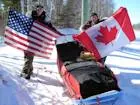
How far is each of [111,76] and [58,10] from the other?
3520 centimetres

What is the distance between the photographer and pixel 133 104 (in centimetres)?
662

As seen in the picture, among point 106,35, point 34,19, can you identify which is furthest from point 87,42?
point 34,19

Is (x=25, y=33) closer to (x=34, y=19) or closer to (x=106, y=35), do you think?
(x=34, y=19)

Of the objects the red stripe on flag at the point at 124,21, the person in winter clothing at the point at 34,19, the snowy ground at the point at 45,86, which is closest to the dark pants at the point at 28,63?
the person in winter clothing at the point at 34,19

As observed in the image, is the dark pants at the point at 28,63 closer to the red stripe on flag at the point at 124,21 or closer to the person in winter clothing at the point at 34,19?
A: the person in winter clothing at the point at 34,19

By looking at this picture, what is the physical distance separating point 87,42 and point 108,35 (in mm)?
542

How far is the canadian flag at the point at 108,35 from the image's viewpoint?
769 centimetres

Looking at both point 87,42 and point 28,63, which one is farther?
point 28,63

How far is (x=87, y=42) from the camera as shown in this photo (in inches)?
303

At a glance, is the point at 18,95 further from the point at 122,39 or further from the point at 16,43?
the point at 122,39

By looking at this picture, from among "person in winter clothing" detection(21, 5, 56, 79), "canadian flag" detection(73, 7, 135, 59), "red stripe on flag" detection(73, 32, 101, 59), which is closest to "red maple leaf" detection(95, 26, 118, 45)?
"canadian flag" detection(73, 7, 135, 59)

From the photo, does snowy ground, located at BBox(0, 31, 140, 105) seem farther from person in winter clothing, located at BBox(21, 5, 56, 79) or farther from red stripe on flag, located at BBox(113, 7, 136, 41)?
red stripe on flag, located at BBox(113, 7, 136, 41)

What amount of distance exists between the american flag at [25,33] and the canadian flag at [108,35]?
3.02 feet

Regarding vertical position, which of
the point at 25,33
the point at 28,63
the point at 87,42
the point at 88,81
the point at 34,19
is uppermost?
the point at 34,19
